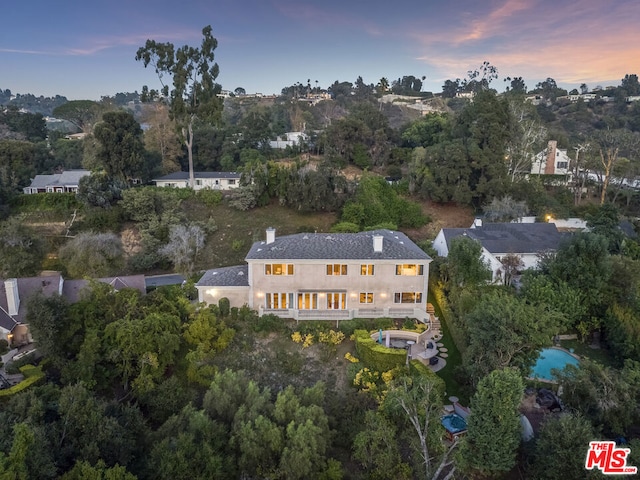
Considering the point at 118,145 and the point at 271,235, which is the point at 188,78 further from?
the point at 271,235

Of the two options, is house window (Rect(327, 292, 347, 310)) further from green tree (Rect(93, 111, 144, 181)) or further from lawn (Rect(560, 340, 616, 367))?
green tree (Rect(93, 111, 144, 181))

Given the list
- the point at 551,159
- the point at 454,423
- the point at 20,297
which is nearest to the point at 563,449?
the point at 454,423

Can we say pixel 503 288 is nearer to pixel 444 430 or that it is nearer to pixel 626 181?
pixel 444 430

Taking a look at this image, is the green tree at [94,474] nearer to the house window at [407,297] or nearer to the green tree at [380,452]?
the green tree at [380,452]

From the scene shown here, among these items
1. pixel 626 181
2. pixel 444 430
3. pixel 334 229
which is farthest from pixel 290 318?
pixel 626 181

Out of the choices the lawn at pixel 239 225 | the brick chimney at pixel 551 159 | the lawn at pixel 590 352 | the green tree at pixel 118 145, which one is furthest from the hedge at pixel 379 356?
the brick chimney at pixel 551 159

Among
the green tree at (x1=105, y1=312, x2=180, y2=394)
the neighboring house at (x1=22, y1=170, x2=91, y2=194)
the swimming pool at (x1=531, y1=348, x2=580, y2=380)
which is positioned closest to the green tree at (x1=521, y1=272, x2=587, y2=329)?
the swimming pool at (x1=531, y1=348, x2=580, y2=380)
